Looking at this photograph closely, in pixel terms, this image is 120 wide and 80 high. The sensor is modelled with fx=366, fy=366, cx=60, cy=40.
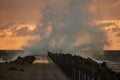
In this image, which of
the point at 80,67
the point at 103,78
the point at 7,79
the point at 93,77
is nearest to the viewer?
the point at 103,78

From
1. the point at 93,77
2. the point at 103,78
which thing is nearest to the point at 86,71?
the point at 93,77

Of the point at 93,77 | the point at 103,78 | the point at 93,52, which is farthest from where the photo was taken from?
the point at 93,52

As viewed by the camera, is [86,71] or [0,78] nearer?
[86,71]

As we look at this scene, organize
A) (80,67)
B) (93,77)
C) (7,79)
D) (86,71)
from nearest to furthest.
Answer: (93,77)
(86,71)
(80,67)
(7,79)

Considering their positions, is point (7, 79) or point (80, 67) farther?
point (7, 79)

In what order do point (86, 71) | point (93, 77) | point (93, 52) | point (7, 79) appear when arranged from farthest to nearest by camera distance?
point (93, 52) < point (7, 79) < point (86, 71) < point (93, 77)

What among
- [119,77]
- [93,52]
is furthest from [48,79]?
[93,52]

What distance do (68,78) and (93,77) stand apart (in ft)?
35.4

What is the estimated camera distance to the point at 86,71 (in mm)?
16406

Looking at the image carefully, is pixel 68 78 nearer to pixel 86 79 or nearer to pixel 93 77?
pixel 86 79

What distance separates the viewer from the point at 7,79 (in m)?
24.1

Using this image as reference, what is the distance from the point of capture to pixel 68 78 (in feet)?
82.7

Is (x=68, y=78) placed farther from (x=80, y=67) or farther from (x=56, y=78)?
(x=80, y=67)

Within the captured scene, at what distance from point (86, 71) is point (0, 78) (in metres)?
9.59
